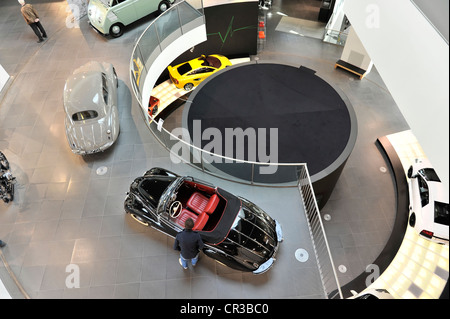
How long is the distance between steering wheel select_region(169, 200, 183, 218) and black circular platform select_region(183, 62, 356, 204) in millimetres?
2622

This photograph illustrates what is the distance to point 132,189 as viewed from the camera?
219 inches

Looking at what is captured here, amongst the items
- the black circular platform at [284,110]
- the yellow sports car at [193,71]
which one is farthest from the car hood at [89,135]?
the yellow sports car at [193,71]

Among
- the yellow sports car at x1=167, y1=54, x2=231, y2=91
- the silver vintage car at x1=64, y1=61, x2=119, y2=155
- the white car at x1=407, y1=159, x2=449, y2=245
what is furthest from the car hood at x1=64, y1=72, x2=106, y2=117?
the white car at x1=407, y1=159, x2=449, y2=245

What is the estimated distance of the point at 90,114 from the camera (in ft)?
22.7

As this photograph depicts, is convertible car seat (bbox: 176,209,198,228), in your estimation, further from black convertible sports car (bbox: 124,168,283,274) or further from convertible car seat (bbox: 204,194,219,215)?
convertible car seat (bbox: 204,194,219,215)

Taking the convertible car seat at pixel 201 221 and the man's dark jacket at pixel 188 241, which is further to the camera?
the convertible car seat at pixel 201 221

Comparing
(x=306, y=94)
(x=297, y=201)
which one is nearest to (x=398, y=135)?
(x=306, y=94)

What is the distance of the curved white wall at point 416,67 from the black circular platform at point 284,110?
2.23m

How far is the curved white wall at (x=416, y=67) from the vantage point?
13.5 ft

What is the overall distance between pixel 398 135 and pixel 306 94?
3.93 m

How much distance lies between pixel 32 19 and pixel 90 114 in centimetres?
556

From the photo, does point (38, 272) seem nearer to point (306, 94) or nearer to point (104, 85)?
point (104, 85)

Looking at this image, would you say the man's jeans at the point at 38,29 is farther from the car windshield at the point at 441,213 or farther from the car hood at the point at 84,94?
the car windshield at the point at 441,213

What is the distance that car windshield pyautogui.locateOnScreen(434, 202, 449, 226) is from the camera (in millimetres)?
7031
